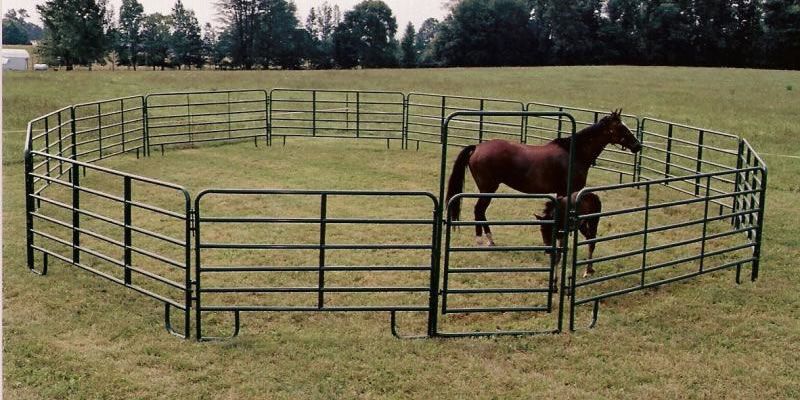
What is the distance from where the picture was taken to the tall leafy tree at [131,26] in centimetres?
7694

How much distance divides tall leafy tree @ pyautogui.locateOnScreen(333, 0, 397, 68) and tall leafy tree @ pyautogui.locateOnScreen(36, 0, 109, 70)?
2368 cm

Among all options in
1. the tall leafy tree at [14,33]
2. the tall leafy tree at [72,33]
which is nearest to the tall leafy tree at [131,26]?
the tall leafy tree at [72,33]

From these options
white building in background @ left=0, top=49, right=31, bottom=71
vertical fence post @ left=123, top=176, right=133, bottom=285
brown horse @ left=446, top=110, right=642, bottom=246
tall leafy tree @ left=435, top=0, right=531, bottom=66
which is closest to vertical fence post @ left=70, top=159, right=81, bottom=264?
vertical fence post @ left=123, top=176, right=133, bottom=285

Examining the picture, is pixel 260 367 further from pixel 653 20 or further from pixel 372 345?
pixel 653 20

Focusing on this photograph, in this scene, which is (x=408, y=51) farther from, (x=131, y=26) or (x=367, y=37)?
(x=131, y=26)

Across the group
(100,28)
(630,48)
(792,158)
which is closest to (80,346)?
(792,158)

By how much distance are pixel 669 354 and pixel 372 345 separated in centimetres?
269

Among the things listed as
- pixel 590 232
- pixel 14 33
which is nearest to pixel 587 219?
pixel 590 232

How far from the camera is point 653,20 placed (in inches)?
2576

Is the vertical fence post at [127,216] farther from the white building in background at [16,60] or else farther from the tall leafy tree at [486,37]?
the tall leafy tree at [486,37]

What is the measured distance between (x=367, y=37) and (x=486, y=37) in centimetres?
1430

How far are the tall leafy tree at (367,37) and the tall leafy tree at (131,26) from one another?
19681 millimetres

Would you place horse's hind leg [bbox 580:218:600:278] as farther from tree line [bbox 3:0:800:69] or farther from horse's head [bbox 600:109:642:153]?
tree line [bbox 3:0:800:69]

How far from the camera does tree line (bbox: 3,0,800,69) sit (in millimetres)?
58938
